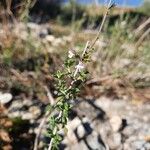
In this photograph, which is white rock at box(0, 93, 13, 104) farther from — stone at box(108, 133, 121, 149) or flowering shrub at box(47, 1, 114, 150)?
flowering shrub at box(47, 1, 114, 150)

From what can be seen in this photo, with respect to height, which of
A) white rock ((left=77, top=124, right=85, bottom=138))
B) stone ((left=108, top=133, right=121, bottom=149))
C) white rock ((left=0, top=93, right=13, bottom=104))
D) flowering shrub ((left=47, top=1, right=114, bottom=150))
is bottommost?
stone ((left=108, top=133, right=121, bottom=149))

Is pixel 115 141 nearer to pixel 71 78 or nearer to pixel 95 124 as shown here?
pixel 95 124

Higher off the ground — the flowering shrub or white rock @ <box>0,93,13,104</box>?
white rock @ <box>0,93,13,104</box>

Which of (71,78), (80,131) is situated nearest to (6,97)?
(80,131)

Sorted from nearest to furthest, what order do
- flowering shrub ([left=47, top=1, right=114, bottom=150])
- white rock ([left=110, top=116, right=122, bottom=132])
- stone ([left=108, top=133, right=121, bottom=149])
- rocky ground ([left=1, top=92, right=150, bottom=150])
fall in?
flowering shrub ([left=47, top=1, right=114, bottom=150])
rocky ground ([left=1, top=92, right=150, bottom=150])
stone ([left=108, top=133, right=121, bottom=149])
white rock ([left=110, top=116, right=122, bottom=132])

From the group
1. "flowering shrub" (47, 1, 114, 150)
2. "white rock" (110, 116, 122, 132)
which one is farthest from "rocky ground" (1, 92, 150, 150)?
"flowering shrub" (47, 1, 114, 150)

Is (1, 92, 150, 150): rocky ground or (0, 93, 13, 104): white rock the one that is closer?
(1, 92, 150, 150): rocky ground

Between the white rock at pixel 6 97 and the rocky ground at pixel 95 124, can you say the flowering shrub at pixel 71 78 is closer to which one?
the rocky ground at pixel 95 124

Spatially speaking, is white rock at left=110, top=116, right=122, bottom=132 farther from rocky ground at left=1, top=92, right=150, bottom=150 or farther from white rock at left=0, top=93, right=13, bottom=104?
white rock at left=0, top=93, right=13, bottom=104

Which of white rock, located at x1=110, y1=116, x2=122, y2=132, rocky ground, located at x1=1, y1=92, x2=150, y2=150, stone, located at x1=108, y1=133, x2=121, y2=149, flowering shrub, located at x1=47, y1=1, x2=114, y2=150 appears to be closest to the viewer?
flowering shrub, located at x1=47, y1=1, x2=114, y2=150
